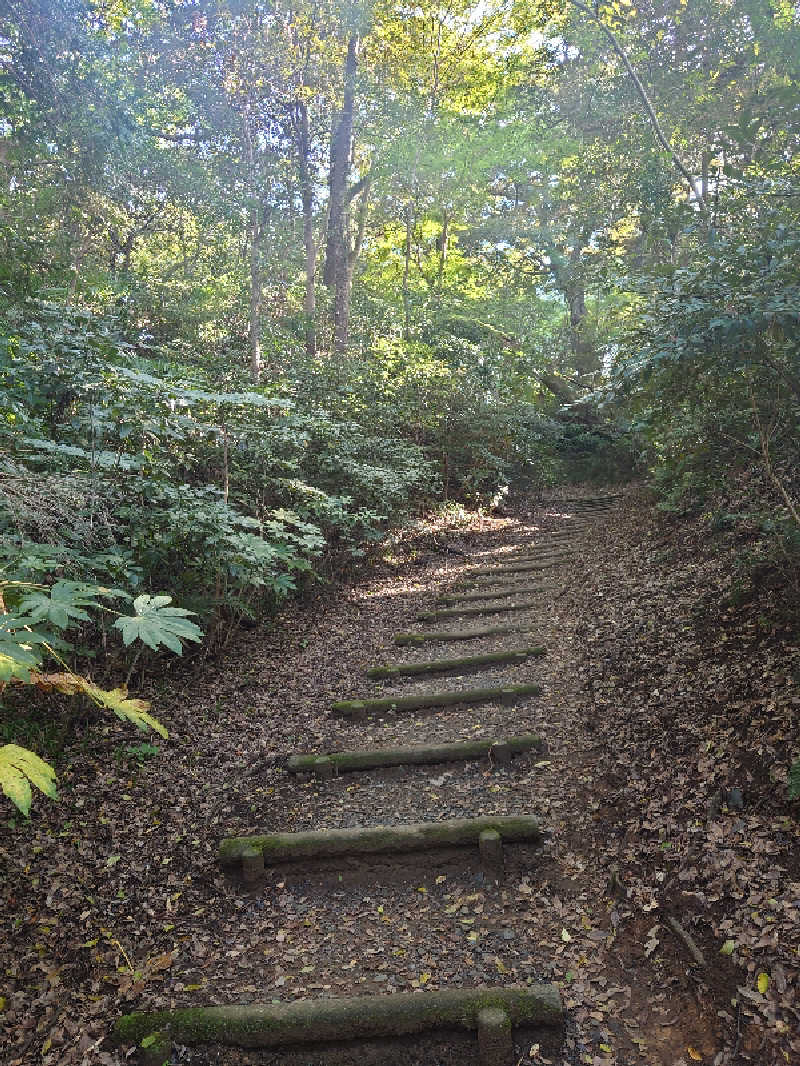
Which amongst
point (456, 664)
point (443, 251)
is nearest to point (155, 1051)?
point (456, 664)

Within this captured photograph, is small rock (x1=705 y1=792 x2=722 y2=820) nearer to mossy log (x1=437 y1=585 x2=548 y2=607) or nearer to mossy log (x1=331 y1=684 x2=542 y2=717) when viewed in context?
mossy log (x1=331 y1=684 x2=542 y2=717)

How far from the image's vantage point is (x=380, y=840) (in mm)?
3396

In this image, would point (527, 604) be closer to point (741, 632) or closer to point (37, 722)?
point (741, 632)

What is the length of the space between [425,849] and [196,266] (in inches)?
565

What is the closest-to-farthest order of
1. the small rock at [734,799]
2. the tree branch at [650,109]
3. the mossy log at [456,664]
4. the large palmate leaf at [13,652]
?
the large palmate leaf at [13,652]
the small rock at [734,799]
the mossy log at [456,664]
the tree branch at [650,109]

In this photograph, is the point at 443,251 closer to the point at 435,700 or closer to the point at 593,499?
the point at 593,499

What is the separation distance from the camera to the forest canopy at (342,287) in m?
3.68

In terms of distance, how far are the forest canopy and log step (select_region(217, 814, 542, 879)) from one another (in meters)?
1.21

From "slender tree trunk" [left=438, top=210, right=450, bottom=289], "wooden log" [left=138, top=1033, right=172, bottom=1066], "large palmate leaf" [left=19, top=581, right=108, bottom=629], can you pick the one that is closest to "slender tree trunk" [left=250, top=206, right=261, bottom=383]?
"large palmate leaf" [left=19, top=581, right=108, bottom=629]

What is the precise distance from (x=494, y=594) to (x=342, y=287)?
26.3ft

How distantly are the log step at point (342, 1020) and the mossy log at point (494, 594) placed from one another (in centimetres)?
526

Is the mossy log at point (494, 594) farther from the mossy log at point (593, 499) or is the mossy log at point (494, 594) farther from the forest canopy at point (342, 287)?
the mossy log at point (593, 499)

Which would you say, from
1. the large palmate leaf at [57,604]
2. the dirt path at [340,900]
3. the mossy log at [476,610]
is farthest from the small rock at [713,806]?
the mossy log at [476,610]

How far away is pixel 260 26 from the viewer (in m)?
10.4
